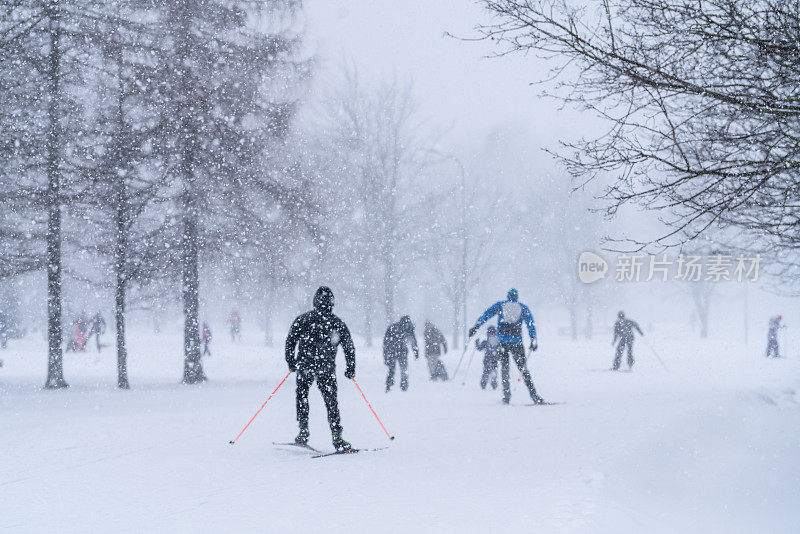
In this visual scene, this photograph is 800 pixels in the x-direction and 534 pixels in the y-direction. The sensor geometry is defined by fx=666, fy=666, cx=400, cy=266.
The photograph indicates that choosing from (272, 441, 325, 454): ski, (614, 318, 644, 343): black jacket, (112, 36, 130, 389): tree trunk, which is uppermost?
(112, 36, 130, 389): tree trunk

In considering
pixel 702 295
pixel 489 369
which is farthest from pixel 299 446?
pixel 702 295

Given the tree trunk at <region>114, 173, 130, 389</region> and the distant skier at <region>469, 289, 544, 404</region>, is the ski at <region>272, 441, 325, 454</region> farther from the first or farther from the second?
the tree trunk at <region>114, 173, 130, 389</region>

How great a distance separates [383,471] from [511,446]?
1.90m

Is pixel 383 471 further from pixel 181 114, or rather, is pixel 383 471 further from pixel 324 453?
pixel 181 114

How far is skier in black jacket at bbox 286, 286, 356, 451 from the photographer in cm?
788

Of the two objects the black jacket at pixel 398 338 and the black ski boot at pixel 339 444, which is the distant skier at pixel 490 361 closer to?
the black jacket at pixel 398 338

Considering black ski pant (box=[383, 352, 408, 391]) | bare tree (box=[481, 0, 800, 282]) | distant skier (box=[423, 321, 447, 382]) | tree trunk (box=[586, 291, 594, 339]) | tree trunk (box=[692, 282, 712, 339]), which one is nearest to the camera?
bare tree (box=[481, 0, 800, 282])

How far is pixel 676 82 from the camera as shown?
5316mm

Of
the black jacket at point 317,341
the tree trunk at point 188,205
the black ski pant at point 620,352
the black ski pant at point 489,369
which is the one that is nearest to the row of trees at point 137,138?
the tree trunk at point 188,205

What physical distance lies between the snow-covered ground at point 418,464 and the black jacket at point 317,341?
1066 millimetres

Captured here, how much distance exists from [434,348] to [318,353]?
8934 millimetres

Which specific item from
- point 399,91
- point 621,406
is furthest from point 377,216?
point 621,406

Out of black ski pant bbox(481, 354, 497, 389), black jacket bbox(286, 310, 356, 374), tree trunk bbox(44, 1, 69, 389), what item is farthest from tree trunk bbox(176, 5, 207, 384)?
black jacket bbox(286, 310, 356, 374)

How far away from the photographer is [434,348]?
16.6m
